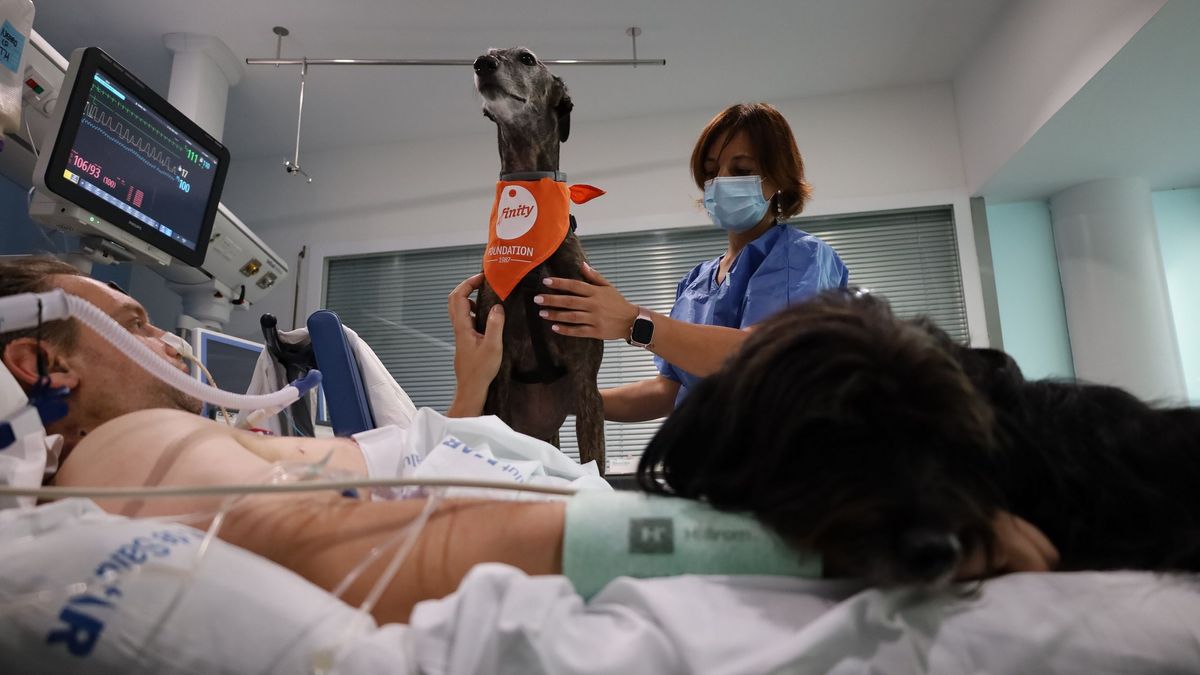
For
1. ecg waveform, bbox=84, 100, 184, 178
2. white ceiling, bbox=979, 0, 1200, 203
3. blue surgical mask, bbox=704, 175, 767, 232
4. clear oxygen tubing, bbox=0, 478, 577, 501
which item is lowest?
clear oxygen tubing, bbox=0, 478, 577, 501

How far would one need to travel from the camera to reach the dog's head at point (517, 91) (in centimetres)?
164

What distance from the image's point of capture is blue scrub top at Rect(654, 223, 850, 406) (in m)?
1.68

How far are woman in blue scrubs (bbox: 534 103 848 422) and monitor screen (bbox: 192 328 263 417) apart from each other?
52.0 inches

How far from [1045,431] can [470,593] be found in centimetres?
52

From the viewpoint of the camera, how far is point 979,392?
621mm

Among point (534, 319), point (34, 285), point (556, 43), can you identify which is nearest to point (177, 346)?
point (34, 285)

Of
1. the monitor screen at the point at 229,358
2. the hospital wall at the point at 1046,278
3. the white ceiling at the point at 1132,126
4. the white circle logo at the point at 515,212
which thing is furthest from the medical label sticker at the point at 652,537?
the hospital wall at the point at 1046,278

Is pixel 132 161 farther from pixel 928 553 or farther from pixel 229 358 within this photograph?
pixel 928 553

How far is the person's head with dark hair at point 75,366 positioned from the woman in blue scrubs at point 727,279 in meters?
0.76

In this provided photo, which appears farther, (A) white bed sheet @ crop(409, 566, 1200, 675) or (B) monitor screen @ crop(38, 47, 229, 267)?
(B) monitor screen @ crop(38, 47, 229, 267)

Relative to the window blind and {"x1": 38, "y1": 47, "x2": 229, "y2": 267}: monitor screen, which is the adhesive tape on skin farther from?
the window blind

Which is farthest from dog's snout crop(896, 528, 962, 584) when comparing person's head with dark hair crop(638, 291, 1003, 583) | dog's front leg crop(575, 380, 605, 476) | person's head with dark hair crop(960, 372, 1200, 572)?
dog's front leg crop(575, 380, 605, 476)

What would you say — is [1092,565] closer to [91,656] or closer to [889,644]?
[889,644]

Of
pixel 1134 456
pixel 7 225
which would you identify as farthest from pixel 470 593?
pixel 7 225
